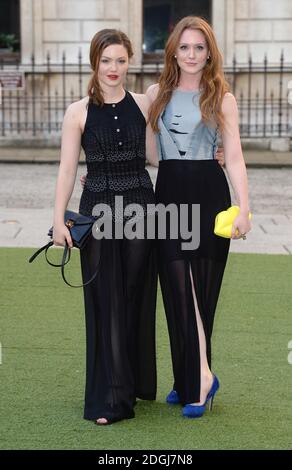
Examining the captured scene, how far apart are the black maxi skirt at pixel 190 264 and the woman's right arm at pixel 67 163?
0.43 meters

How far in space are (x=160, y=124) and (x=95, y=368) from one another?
1207mm

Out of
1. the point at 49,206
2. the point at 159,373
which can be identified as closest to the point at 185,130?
the point at 159,373

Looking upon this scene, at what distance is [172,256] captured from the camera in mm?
5270

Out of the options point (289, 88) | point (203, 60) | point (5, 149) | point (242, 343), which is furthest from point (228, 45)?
point (203, 60)

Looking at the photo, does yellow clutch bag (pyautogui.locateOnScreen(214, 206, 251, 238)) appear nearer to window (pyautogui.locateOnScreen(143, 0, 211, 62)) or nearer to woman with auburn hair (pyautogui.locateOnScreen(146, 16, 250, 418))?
woman with auburn hair (pyautogui.locateOnScreen(146, 16, 250, 418))

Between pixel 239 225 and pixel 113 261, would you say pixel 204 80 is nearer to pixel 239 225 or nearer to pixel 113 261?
pixel 239 225

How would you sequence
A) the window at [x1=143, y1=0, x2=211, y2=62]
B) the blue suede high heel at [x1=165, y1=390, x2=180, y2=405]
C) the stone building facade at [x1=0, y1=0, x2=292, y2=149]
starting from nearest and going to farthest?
the blue suede high heel at [x1=165, y1=390, x2=180, y2=405], the stone building facade at [x1=0, y1=0, x2=292, y2=149], the window at [x1=143, y1=0, x2=211, y2=62]

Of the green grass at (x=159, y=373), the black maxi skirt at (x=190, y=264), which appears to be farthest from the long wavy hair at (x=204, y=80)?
the green grass at (x=159, y=373)

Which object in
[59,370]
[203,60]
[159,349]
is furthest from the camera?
[159,349]

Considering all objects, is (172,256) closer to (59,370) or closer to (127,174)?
(127,174)

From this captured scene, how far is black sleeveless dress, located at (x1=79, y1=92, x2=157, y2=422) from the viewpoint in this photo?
5.15m

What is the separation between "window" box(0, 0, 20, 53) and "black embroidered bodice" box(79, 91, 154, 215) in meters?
16.9

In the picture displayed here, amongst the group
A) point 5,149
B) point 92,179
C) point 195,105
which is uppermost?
point 195,105

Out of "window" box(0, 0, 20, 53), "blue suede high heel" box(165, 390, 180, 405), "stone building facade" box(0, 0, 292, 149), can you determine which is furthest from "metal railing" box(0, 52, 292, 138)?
"blue suede high heel" box(165, 390, 180, 405)
